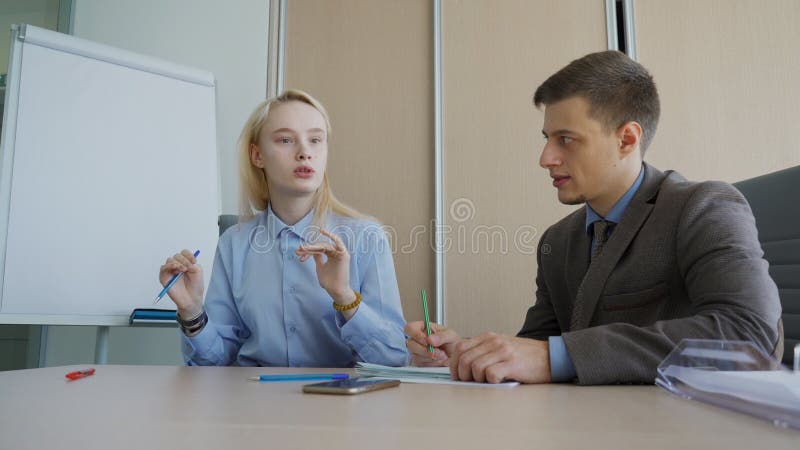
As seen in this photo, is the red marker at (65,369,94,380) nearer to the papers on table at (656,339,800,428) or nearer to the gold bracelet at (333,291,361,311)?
the gold bracelet at (333,291,361,311)

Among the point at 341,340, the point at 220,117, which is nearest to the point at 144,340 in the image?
the point at 220,117

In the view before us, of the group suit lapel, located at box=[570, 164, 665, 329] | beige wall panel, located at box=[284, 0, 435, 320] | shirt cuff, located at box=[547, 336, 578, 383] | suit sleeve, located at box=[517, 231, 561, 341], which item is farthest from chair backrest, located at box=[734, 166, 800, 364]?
beige wall panel, located at box=[284, 0, 435, 320]

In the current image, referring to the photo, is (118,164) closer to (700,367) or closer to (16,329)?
(16,329)

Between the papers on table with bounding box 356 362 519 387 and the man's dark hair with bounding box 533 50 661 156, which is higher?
the man's dark hair with bounding box 533 50 661 156

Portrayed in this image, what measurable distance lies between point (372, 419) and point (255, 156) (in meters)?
1.36

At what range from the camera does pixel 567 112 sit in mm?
1363

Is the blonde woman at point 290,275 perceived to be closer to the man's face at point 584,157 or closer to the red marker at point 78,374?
the red marker at point 78,374

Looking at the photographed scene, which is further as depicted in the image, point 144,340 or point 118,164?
point 144,340

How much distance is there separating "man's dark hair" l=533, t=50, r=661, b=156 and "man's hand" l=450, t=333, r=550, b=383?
0.66 metres

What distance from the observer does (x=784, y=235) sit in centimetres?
132

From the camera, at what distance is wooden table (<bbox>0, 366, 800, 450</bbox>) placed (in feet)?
1.43

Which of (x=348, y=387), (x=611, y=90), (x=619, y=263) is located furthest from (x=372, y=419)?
(x=611, y=90)

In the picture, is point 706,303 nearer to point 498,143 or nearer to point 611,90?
point 611,90

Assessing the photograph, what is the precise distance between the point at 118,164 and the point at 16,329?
897 millimetres
